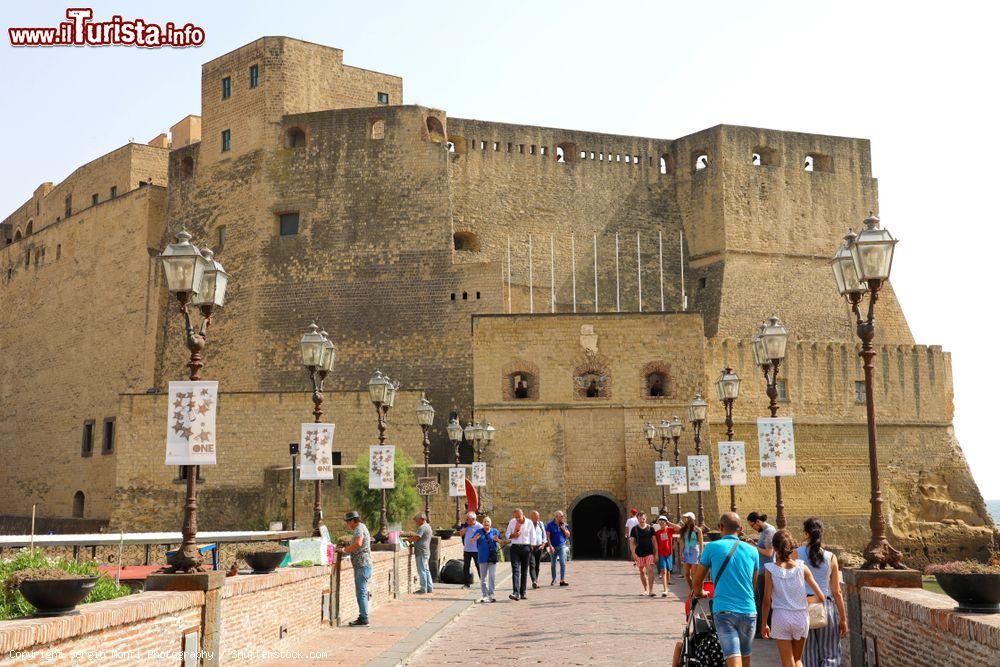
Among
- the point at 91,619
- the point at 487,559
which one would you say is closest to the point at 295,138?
the point at 487,559

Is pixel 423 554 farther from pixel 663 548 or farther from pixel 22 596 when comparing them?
pixel 22 596

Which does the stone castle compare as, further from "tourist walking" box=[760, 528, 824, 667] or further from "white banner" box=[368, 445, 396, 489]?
"tourist walking" box=[760, 528, 824, 667]

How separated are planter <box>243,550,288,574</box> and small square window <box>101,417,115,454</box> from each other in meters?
27.9

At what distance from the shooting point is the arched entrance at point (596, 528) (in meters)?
30.4

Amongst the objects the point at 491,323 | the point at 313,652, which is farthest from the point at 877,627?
the point at 491,323

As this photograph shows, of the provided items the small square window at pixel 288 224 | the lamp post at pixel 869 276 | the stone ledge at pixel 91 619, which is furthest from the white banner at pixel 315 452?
the small square window at pixel 288 224

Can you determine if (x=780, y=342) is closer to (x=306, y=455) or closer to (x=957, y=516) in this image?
(x=306, y=455)

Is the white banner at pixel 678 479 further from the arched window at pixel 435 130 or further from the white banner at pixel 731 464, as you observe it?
the arched window at pixel 435 130

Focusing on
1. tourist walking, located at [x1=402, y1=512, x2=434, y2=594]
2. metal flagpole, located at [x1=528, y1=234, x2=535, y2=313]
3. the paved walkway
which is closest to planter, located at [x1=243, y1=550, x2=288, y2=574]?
the paved walkway

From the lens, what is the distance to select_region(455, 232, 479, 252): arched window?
36.7 m

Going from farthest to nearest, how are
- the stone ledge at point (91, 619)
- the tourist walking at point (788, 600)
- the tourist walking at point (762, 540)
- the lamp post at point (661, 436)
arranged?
the lamp post at point (661, 436)
the tourist walking at point (762, 540)
the tourist walking at point (788, 600)
the stone ledge at point (91, 619)

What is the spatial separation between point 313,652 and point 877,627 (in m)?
4.51

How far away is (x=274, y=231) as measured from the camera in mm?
35594

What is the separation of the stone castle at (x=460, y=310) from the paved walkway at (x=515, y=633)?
14.2 metres
